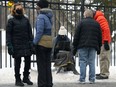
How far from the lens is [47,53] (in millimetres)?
8898

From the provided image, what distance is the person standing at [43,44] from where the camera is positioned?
8.73m

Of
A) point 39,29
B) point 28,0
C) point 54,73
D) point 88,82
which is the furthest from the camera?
point 28,0

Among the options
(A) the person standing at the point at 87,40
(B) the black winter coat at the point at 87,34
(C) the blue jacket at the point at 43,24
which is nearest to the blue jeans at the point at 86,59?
(A) the person standing at the point at 87,40

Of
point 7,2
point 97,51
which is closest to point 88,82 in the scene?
point 97,51

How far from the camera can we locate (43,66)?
8844 millimetres

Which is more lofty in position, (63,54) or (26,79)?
(63,54)

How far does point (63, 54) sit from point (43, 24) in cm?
240

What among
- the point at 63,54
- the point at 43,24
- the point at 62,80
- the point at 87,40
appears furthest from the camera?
the point at 63,54

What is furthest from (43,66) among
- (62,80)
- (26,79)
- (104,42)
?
(104,42)

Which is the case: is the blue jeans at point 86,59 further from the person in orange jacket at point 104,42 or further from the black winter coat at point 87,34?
the person in orange jacket at point 104,42

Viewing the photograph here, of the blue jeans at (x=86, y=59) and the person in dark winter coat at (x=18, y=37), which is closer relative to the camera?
the person in dark winter coat at (x=18, y=37)

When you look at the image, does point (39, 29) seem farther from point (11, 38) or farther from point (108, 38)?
point (108, 38)

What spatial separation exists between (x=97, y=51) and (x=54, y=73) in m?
1.78

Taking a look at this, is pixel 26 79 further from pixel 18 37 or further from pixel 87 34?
pixel 87 34
